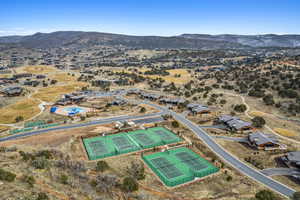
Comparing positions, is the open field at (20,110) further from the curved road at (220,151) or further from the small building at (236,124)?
the small building at (236,124)

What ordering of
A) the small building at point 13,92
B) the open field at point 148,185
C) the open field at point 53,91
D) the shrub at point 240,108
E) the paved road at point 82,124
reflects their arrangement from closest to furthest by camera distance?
the open field at point 148,185 → the paved road at point 82,124 → the shrub at point 240,108 → the open field at point 53,91 → the small building at point 13,92

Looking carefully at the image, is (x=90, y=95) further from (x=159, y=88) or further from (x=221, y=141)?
(x=221, y=141)

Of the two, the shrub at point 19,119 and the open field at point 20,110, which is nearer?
the shrub at point 19,119

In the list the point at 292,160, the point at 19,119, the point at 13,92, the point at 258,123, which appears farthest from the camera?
the point at 13,92

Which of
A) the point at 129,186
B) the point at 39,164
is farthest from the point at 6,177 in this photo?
the point at 129,186

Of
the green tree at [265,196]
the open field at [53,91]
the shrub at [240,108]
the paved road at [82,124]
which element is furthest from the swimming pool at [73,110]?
the green tree at [265,196]

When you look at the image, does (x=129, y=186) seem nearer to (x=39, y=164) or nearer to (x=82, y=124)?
(x=39, y=164)
